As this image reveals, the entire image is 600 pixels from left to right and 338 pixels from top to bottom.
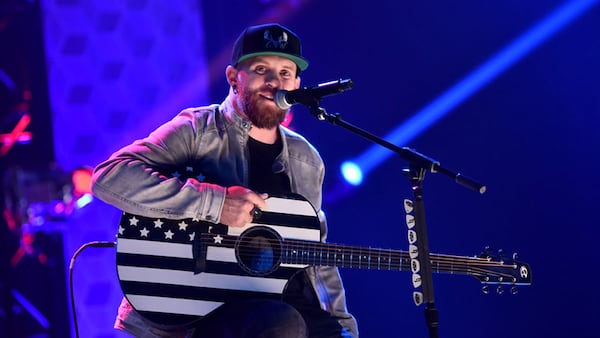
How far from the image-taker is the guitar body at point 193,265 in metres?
2.54

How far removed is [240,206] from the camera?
8.56 feet

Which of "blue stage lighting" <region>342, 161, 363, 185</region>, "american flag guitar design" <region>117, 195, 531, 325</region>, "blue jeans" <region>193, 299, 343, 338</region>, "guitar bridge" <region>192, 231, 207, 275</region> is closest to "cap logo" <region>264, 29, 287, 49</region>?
"american flag guitar design" <region>117, 195, 531, 325</region>

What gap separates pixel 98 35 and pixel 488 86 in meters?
2.94

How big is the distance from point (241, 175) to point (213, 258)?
0.50 metres

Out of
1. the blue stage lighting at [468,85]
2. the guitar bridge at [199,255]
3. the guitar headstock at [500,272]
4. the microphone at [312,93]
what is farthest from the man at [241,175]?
the blue stage lighting at [468,85]

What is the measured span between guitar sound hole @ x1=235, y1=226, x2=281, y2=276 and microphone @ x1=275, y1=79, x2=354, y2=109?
534 mm

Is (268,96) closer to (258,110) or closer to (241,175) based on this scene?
(258,110)

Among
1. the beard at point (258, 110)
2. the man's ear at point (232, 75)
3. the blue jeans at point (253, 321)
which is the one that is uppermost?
the man's ear at point (232, 75)

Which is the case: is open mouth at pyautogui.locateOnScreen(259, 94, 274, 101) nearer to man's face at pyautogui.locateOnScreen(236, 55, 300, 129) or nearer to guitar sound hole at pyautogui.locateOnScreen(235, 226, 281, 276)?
man's face at pyautogui.locateOnScreen(236, 55, 300, 129)

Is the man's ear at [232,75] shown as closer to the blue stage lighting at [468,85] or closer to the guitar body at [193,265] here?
the guitar body at [193,265]

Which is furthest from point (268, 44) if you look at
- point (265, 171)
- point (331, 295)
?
point (331, 295)

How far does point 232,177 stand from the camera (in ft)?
9.66

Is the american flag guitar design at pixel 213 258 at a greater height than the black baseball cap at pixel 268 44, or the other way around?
the black baseball cap at pixel 268 44

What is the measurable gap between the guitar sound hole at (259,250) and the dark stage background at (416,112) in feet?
7.28
